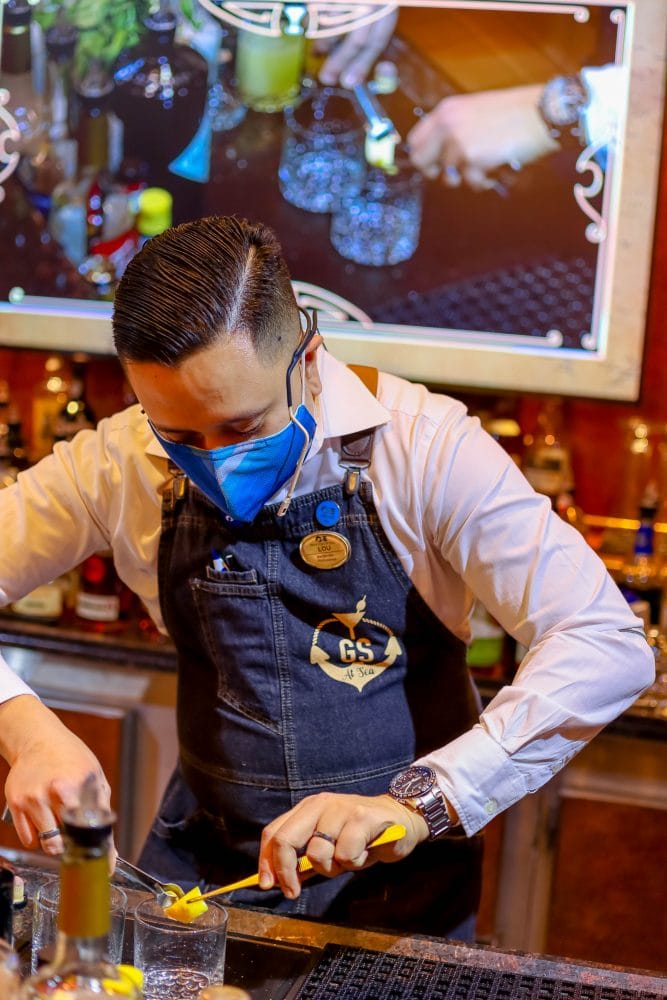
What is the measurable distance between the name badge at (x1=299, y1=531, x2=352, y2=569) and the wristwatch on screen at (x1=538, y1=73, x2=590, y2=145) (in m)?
1.23

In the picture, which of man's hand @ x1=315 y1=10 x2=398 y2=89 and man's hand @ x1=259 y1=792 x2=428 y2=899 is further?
man's hand @ x1=315 y1=10 x2=398 y2=89

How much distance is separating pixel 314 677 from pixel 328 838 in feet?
1.32

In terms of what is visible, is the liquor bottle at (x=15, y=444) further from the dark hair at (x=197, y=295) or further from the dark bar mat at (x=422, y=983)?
the dark bar mat at (x=422, y=983)

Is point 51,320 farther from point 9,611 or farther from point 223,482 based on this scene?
point 223,482

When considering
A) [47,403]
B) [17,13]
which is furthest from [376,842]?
[17,13]

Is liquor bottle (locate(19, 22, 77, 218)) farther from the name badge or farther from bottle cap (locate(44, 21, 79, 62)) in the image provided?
the name badge

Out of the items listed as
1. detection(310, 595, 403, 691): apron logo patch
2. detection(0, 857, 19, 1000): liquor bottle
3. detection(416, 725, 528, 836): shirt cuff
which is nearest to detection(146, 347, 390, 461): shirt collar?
detection(310, 595, 403, 691): apron logo patch

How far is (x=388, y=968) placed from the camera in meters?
1.37

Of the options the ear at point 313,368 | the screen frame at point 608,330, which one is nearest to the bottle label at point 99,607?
the screen frame at point 608,330

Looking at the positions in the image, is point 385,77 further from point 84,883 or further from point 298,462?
point 84,883

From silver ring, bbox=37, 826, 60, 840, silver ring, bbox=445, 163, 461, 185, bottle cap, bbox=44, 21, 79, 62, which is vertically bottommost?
silver ring, bbox=37, 826, 60, 840

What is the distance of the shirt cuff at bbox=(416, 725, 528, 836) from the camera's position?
1437 millimetres

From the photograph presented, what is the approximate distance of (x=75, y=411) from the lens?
2.88 meters

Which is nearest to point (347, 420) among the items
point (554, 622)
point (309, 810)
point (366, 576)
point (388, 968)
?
point (366, 576)
